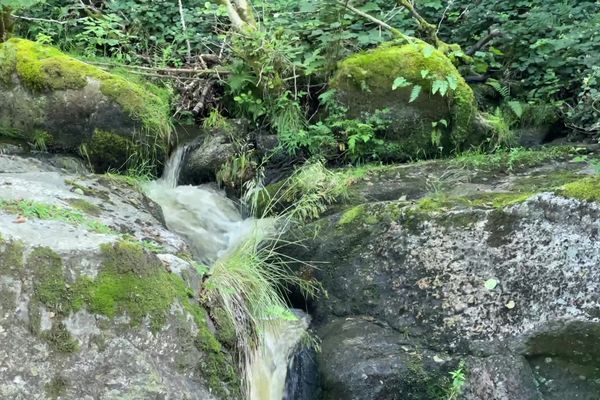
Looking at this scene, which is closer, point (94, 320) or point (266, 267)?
point (94, 320)

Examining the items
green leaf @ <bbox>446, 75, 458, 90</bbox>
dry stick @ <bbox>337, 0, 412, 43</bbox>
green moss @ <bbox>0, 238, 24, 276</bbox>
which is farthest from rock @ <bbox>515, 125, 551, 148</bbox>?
green moss @ <bbox>0, 238, 24, 276</bbox>

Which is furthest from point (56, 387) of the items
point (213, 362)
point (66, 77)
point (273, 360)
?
point (66, 77)

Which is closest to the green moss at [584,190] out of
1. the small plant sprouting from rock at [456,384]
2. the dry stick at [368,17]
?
the small plant sprouting from rock at [456,384]

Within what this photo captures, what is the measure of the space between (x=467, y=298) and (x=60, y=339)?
2.68 meters

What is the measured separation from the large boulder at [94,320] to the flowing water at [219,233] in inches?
22.4

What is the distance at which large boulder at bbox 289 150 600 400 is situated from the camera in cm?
377

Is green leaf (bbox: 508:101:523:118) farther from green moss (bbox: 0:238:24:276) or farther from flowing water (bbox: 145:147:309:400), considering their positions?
green moss (bbox: 0:238:24:276)

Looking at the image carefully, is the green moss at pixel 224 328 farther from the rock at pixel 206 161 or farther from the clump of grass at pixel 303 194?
the rock at pixel 206 161

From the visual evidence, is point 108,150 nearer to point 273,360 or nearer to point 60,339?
point 273,360

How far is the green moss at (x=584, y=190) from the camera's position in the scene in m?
4.05

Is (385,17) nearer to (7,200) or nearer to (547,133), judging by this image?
(547,133)

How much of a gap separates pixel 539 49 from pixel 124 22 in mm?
6303

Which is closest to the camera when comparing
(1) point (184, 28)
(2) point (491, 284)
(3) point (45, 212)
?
(3) point (45, 212)

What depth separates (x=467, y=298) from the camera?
4.09 metres
